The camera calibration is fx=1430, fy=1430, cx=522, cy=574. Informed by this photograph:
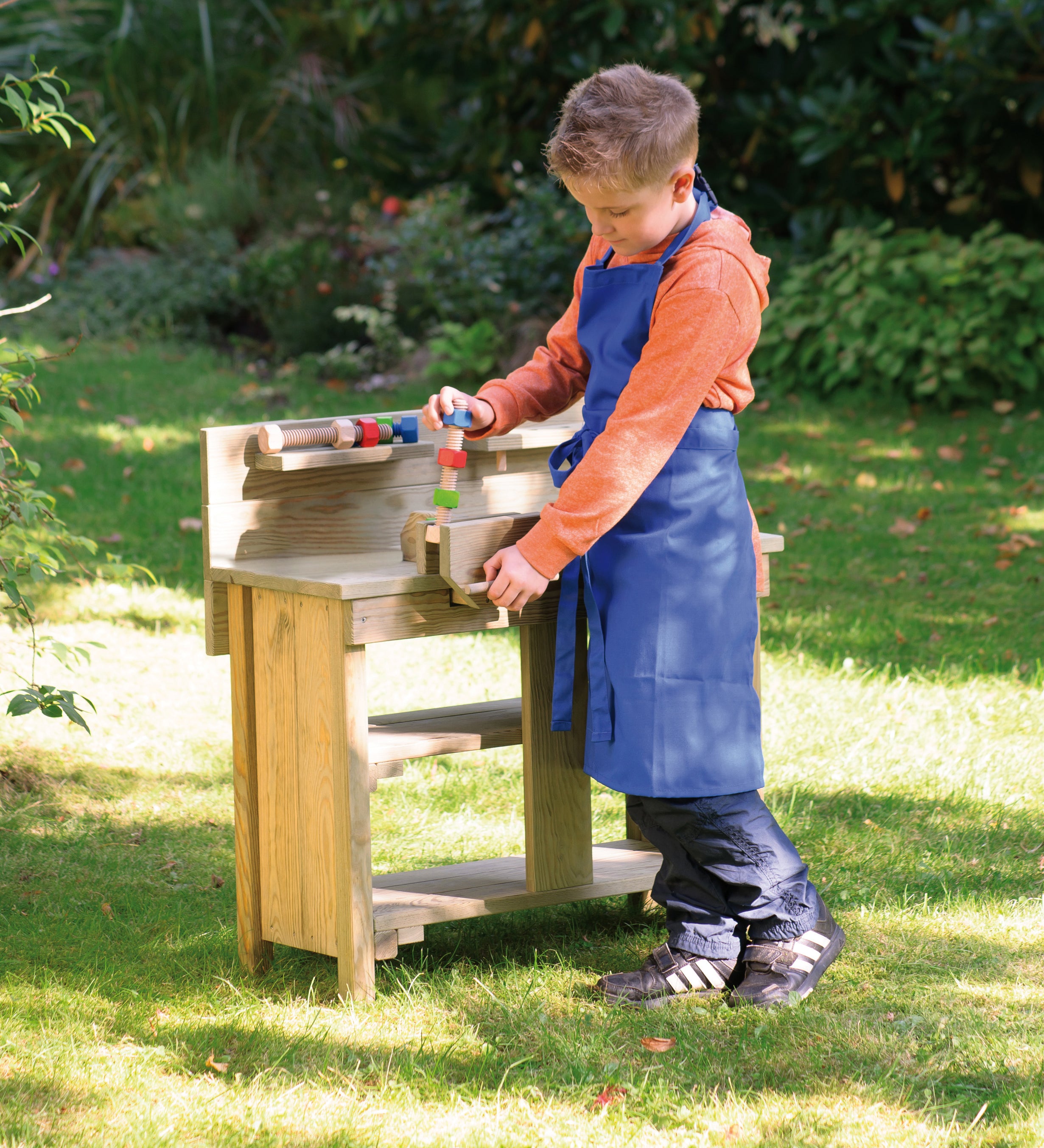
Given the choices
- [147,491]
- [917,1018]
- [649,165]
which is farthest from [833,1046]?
[147,491]

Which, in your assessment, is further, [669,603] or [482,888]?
[482,888]

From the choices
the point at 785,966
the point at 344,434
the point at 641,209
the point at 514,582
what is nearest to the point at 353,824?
the point at 514,582

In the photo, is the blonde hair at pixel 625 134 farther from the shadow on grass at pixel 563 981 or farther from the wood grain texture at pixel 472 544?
the shadow on grass at pixel 563 981

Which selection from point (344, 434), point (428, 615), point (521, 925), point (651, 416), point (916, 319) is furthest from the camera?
point (916, 319)

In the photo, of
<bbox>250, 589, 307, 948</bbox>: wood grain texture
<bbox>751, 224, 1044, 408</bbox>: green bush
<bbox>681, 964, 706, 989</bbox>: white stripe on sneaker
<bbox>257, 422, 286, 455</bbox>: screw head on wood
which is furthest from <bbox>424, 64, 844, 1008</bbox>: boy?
<bbox>751, 224, 1044, 408</bbox>: green bush

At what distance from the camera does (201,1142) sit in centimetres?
234

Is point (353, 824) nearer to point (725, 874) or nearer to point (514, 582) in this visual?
point (514, 582)

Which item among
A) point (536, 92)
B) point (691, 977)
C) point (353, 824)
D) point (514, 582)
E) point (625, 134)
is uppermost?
point (536, 92)

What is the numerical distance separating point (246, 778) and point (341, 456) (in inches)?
27.9

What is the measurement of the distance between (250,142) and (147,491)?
20.7ft

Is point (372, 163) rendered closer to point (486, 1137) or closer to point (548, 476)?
point (548, 476)

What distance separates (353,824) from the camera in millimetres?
2760

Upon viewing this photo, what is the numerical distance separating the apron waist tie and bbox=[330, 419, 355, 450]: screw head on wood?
0.52 metres

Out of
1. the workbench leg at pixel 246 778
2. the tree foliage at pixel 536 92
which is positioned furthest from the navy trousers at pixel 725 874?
the tree foliage at pixel 536 92
